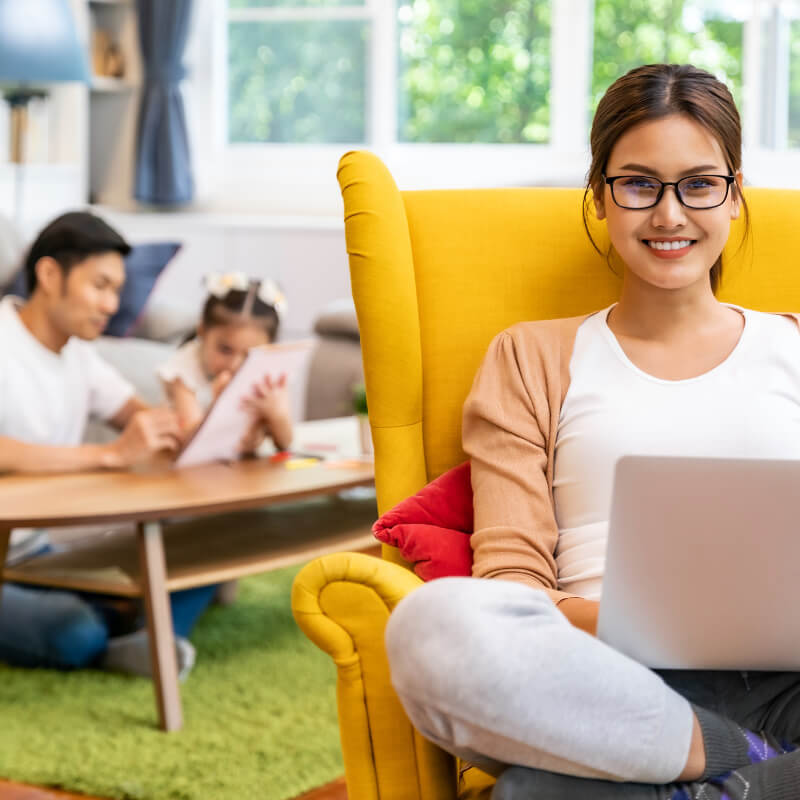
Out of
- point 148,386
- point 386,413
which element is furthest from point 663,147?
point 148,386

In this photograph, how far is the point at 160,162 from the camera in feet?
15.6

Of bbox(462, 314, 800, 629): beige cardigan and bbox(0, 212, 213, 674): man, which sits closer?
bbox(462, 314, 800, 629): beige cardigan

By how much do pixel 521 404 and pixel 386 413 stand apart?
0.19 metres

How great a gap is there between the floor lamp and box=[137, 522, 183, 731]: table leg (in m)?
1.92

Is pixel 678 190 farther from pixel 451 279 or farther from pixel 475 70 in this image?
pixel 475 70

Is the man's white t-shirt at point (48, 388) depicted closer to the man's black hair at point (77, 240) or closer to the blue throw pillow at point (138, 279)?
the man's black hair at point (77, 240)

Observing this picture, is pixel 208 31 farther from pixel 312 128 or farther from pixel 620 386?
pixel 620 386

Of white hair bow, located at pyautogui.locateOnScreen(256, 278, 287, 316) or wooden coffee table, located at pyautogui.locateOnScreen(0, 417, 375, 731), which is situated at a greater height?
white hair bow, located at pyautogui.locateOnScreen(256, 278, 287, 316)

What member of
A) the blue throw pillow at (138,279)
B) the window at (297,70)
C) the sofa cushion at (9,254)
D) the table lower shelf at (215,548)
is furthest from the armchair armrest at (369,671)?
the window at (297,70)

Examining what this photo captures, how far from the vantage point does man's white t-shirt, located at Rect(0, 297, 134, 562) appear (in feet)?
8.34

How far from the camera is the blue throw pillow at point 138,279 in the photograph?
3268 millimetres

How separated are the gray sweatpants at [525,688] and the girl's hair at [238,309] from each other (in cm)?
183

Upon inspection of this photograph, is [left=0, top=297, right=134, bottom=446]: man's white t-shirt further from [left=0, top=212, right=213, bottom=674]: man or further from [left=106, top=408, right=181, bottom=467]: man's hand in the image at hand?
[left=106, top=408, right=181, bottom=467]: man's hand

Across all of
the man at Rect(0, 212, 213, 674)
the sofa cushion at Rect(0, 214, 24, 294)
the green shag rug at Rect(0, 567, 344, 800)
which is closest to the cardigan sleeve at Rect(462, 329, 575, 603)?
the green shag rug at Rect(0, 567, 344, 800)
